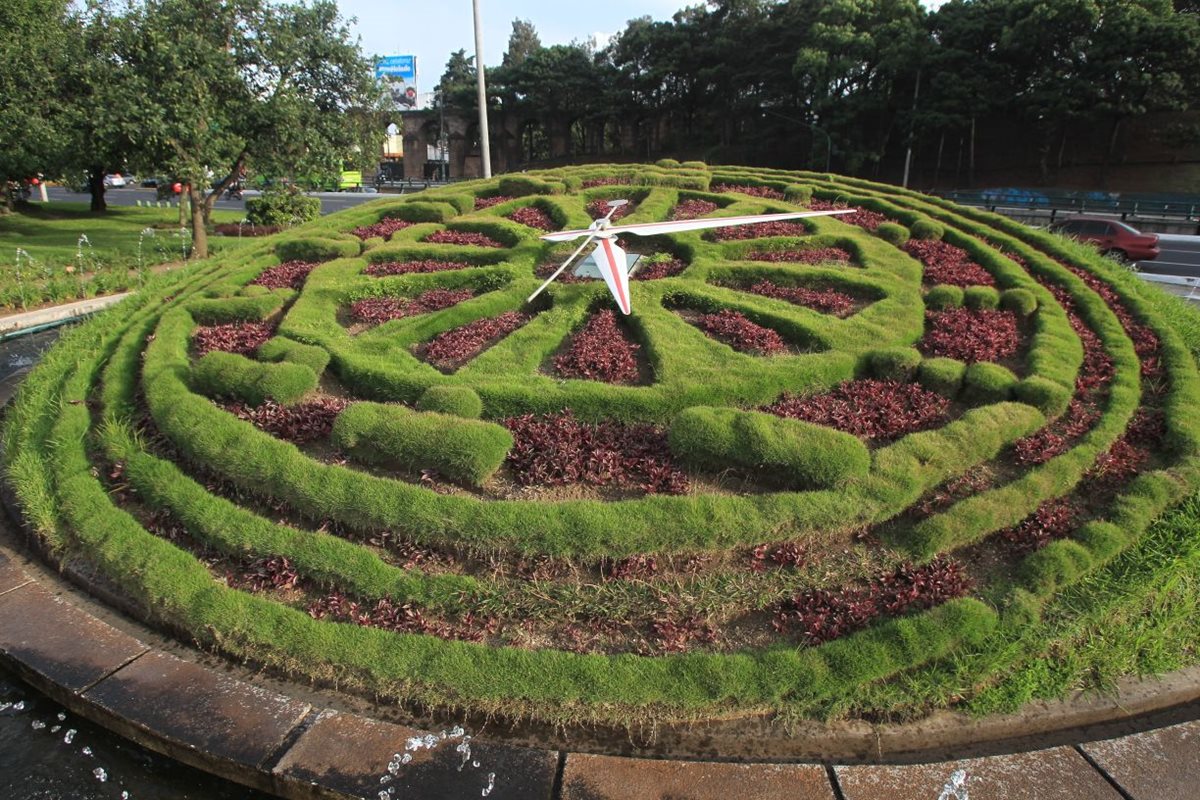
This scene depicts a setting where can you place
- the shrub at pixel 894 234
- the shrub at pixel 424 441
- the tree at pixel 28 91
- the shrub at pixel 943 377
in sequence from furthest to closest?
the tree at pixel 28 91 < the shrub at pixel 894 234 < the shrub at pixel 943 377 < the shrub at pixel 424 441

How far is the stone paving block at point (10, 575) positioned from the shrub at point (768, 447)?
188 inches

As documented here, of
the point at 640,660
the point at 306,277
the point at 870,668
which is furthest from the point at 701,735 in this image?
the point at 306,277

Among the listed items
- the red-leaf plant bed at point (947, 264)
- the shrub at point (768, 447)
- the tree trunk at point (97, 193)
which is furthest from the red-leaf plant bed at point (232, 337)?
the tree trunk at point (97, 193)

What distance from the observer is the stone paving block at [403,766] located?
11.4ft

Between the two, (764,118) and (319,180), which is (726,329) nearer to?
(319,180)

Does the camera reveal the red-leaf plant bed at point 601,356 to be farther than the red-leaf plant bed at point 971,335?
No

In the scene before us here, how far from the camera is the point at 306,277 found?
9.70 metres

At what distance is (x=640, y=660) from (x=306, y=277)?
7635 mm

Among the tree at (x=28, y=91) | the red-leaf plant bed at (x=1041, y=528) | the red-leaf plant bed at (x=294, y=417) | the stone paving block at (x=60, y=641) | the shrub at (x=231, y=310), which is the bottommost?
the stone paving block at (x=60, y=641)

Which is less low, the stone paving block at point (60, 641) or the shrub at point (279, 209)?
the shrub at point (279, 209)

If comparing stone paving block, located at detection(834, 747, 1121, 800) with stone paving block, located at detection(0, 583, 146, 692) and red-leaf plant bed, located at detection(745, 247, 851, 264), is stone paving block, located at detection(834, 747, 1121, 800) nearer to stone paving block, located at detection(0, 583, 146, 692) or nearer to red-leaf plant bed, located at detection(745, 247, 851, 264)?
stone paving block, located at detection(0, 583, 146, 692)

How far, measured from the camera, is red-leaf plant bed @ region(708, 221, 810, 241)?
1039 cm

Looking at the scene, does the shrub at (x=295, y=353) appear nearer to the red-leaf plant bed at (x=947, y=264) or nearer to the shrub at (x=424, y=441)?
the shrub at (x=424, y=441)

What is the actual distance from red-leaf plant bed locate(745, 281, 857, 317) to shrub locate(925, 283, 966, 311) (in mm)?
842
